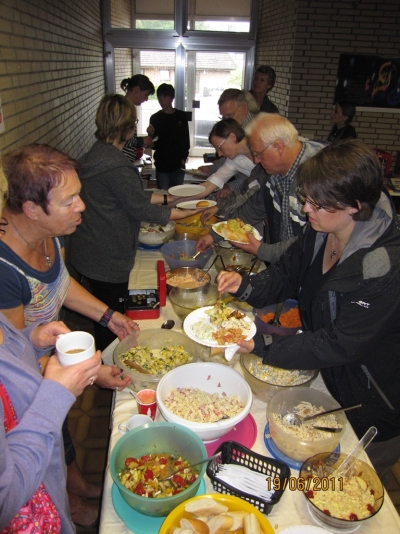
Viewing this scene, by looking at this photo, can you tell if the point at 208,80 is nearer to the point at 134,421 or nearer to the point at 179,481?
the point at 134,421

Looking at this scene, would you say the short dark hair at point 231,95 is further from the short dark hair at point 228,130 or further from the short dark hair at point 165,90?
the short dark hair at point 165,90

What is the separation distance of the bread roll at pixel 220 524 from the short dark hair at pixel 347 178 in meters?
1.18

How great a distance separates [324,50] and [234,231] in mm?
4953

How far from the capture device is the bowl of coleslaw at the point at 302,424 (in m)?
1.40

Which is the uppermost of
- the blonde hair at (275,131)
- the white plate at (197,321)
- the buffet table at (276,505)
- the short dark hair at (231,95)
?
the short dark hair at (231,95)

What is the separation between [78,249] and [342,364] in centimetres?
216

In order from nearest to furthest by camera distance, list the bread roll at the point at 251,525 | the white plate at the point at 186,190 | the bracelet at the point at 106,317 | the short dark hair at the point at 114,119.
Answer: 1. the bread roll at the point at 251,525
2. the bracelet at the point at 106,317
3. the short dark hair at the point at 114,119
4. the white plate at the point at 186,190

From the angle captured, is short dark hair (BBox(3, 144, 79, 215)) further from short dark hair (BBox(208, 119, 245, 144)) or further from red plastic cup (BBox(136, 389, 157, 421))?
short dark hair (BBox(208, 119, 245, 144))

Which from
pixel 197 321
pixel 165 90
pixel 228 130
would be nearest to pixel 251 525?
pixel 197 321

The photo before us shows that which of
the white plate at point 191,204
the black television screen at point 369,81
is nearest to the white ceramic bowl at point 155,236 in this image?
the white plate at point 191,204

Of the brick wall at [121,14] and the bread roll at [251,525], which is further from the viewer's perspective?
the brick wall at [121,14]

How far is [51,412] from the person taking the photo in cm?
108

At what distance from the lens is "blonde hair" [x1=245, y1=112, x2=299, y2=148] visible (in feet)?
8.30

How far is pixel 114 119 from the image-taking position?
2.79 meters
